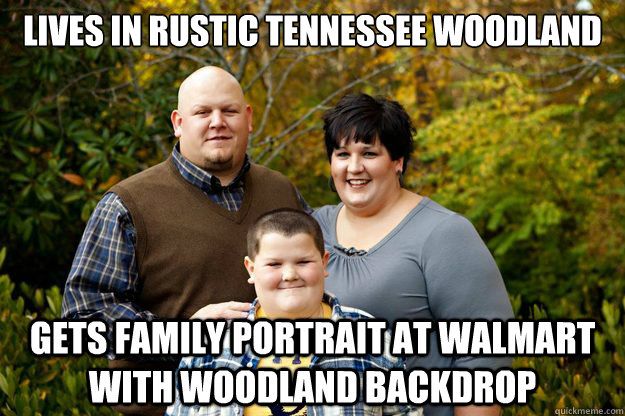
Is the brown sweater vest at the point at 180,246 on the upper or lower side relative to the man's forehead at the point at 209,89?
lower

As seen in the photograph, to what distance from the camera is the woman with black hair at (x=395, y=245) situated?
2.98 metres

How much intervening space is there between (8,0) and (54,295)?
288 cm

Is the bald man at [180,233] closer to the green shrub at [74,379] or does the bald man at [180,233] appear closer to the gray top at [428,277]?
the gray top at [428,277]

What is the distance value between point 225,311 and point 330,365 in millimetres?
466

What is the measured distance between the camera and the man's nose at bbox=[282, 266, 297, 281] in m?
2.56

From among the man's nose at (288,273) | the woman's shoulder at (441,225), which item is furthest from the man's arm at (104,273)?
the woman's shoulder at (441,225)

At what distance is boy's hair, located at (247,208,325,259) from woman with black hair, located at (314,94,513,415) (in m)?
0.42

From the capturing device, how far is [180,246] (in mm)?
3137

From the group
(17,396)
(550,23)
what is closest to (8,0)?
(17,396)

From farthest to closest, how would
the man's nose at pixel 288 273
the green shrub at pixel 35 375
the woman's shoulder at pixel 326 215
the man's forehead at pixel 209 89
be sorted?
the green shrub at pixel 35 375, the woman's shoulder at pixel 326 215, the man's forehead at pixel 209 89, the man's nose at pixel 288 273

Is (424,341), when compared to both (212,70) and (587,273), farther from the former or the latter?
(587,273)

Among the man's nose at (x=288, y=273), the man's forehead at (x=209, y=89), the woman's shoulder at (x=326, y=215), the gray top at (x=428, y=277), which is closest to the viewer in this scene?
the man's nose at (x=288, y=273)

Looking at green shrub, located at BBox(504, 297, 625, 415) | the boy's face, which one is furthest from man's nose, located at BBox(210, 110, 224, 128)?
green shrub, located at BBox(504, 297, 625, 415)

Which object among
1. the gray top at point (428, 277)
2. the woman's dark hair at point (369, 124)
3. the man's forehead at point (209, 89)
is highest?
the man's forehead at point (209, 89)
